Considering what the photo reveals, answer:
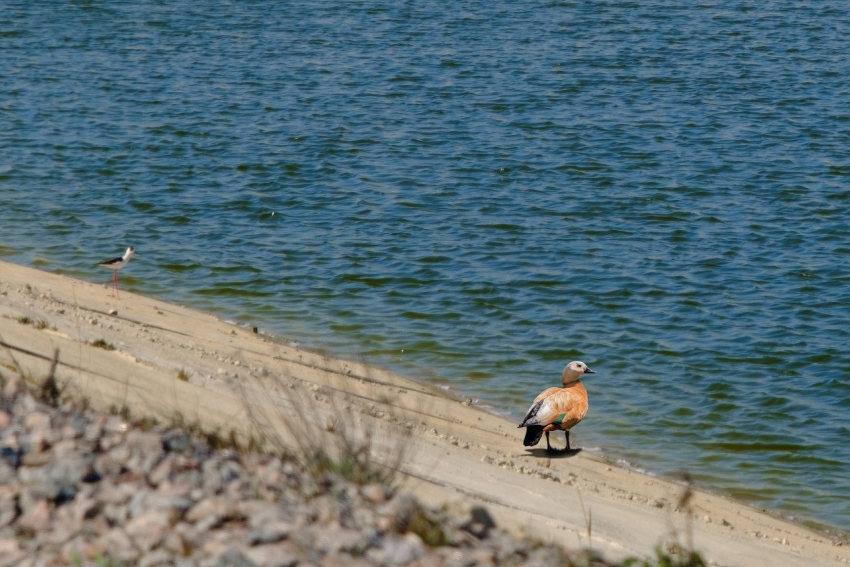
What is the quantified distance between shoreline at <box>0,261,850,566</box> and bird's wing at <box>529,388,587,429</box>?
1.38 feet

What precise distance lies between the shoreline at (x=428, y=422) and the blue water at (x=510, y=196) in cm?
89

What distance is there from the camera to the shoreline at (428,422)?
24.1 ft

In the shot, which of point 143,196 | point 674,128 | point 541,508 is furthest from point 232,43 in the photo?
point 541,508

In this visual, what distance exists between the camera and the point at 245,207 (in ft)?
63.8

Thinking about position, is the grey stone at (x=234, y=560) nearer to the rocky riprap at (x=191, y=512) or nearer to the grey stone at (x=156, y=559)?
the rocky riprap at (x=191, y=512)

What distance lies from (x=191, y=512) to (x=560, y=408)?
19.9ft

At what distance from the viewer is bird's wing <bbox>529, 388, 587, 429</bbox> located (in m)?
11.0

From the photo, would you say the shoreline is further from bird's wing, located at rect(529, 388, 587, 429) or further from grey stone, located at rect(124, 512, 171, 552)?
grey stone, located at rect(124, 512, 171, 552)

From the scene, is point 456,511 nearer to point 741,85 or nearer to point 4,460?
point 4,460

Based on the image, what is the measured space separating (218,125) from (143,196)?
4293 millimetres

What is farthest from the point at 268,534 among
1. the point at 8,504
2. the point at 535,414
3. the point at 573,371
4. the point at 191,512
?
the point at 573,371

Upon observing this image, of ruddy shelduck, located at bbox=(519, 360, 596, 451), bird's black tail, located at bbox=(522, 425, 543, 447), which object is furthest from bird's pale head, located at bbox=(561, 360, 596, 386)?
bird's black tail, located at bbox=(522, 425, 543, 447)

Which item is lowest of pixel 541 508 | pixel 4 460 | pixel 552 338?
pixel 552 338

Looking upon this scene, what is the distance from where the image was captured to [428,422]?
11.4 m
